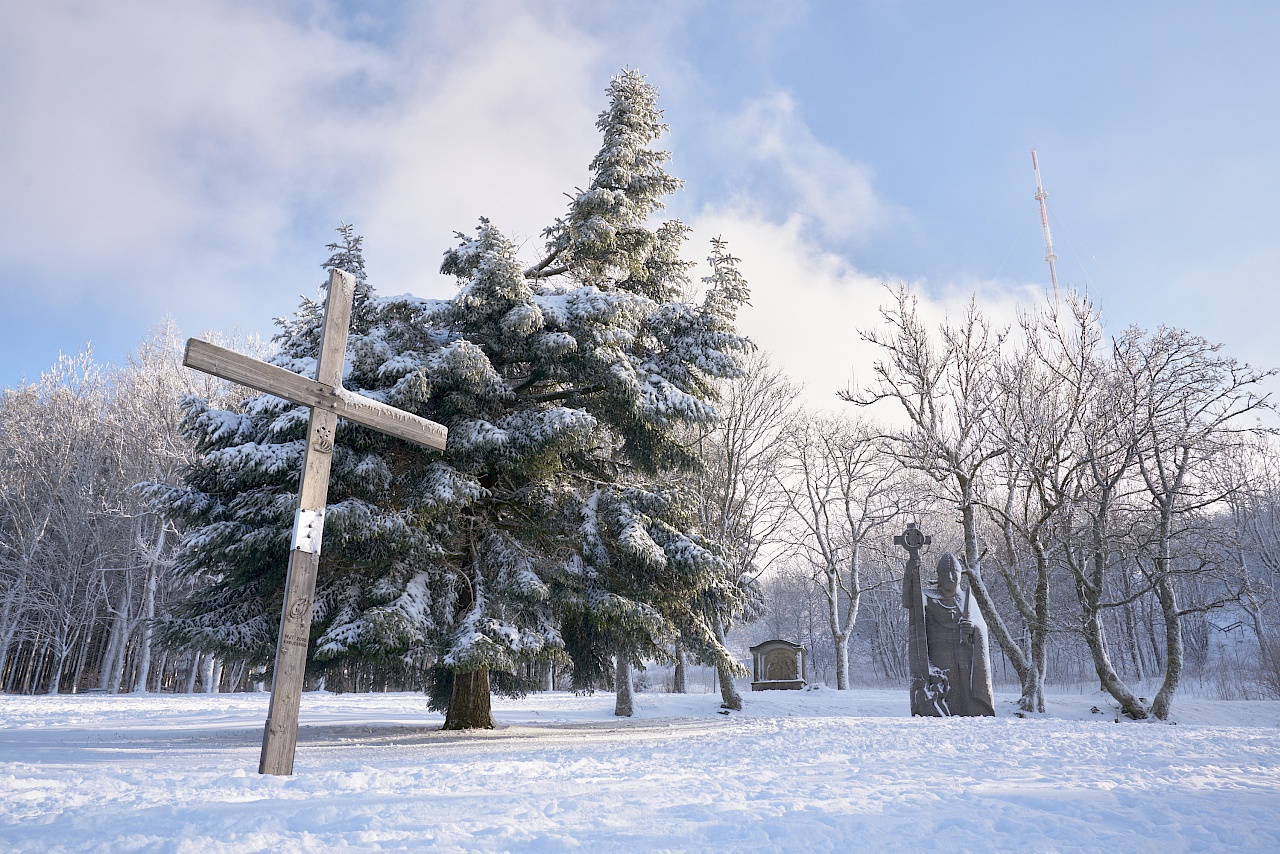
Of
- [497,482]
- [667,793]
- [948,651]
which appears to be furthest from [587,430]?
[948,651]

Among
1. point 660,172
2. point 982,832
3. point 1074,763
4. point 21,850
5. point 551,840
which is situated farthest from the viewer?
point 660,172

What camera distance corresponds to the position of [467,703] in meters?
11.1

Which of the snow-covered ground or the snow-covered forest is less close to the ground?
the snow-covered forest

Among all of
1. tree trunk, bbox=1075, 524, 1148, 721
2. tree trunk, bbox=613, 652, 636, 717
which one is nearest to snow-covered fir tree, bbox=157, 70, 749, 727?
tree trunk, bbox=613, 652, 636, 717

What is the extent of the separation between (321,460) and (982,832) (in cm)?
526

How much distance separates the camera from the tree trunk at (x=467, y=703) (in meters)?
11.0

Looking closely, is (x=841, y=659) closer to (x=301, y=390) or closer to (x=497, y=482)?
(x=497, y=482)

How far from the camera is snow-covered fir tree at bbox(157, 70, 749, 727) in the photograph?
381 inches

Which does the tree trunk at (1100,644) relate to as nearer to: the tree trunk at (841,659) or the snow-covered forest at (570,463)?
the snow-covered forest at (570,463)

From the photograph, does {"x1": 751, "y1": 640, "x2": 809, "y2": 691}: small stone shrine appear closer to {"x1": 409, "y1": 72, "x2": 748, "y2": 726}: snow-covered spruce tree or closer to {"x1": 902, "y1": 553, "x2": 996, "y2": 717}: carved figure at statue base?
{"x1": 902, "y1": 553, "x2": 996, "y2": 717}: carved figure at statue base

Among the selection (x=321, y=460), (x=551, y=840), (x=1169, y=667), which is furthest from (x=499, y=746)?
(x=1169, y=667)

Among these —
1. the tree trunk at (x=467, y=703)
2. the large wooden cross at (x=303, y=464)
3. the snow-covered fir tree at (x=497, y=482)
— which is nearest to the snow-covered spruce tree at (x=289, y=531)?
the snow-covered fir tree at (x=497, y=482)

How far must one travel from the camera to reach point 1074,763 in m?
6.46

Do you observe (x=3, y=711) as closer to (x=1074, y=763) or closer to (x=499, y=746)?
(x=499, y=746)
